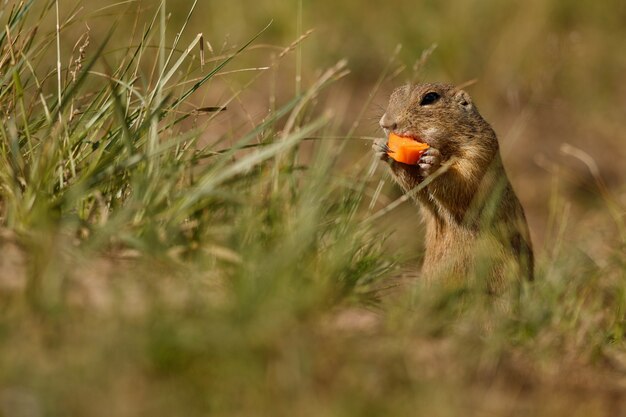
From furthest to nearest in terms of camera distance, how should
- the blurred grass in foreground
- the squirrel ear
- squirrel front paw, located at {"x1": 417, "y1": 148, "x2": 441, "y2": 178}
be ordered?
1. the squirrel ear
2. squirrel front paw, located at {"x1": 417, "y1": 148, "x2": 441, "y2": 178}
3. the blurred grass in foreground

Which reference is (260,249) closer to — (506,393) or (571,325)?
(506,393)

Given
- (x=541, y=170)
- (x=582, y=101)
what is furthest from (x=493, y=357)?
(x=582, y=101)

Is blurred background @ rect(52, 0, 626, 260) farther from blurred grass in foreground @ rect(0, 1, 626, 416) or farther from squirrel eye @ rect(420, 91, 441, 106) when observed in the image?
blurred grass in foreground @ rect(0, 1, 626, 416)

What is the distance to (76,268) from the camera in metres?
3.04

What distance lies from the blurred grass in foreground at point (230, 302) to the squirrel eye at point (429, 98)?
100 cm

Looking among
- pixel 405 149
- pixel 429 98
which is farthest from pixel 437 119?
pixel 405 149

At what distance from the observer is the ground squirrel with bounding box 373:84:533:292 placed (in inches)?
186

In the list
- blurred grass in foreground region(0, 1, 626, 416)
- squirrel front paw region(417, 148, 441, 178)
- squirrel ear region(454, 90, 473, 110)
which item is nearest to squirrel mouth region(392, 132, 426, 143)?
squirrel front paw region(417, 148, 441, 178)

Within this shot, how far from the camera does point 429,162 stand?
4719 mm

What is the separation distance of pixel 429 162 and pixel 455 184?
0.23 meters

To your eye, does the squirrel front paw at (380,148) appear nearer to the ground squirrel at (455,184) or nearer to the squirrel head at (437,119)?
the ground squirrel at (455,184)

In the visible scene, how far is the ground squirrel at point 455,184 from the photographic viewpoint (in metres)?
4.72

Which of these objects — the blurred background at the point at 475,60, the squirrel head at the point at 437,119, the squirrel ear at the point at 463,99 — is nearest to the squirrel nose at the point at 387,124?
the squirrel head at the point at 437,119

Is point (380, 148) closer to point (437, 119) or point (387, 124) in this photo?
point (387, 124)
